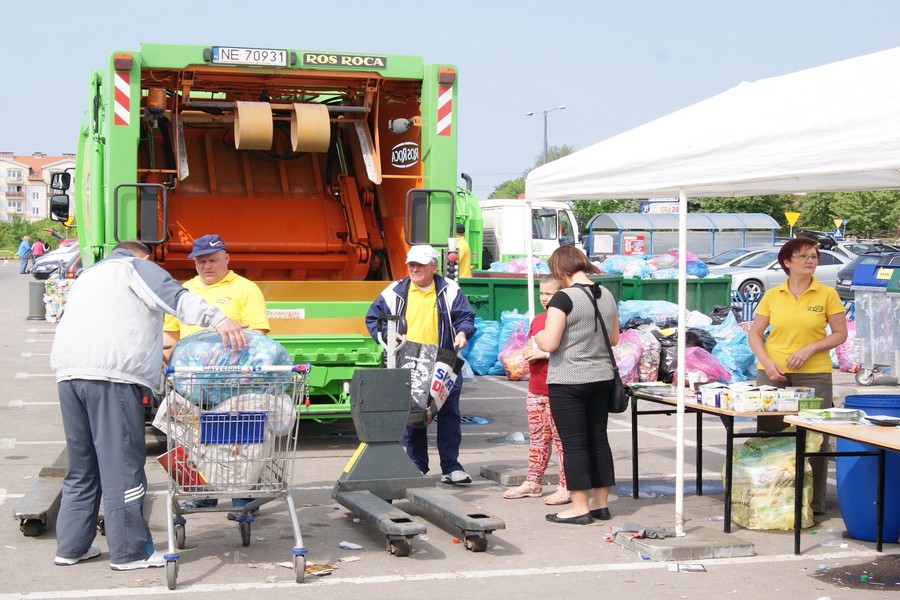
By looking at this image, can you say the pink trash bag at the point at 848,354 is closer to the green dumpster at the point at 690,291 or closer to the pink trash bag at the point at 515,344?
the green dumpster at the point at 690,291

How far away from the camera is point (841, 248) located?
30.0 meters

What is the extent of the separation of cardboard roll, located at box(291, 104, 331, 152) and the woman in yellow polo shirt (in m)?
4.04

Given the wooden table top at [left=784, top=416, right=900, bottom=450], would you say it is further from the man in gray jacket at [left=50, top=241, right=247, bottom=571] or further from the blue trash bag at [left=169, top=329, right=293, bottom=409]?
the man in gray jacket at [left=50, top=241, right=247, bottom=571]

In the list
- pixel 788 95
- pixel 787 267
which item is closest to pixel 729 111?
pixel 788 95

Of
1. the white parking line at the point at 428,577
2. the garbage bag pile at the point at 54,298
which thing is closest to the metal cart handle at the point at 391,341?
the white parking line at the point at 428,577

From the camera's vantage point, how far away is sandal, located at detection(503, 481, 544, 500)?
24.6 ft

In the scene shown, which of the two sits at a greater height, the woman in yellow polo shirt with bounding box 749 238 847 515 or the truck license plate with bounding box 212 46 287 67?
the truck license plate with bounding box 212 46 287 67

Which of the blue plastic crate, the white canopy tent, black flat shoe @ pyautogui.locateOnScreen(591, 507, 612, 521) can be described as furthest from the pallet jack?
the white canopy tent

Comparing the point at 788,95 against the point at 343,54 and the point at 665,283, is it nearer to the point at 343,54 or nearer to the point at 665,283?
the point at 343,54

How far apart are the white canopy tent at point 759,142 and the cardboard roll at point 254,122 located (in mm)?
3002

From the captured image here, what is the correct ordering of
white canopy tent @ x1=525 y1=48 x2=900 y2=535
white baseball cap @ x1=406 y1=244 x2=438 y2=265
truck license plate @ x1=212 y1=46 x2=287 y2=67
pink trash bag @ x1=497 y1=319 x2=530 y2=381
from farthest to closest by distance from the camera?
pink trash bag @ x1=497 y1=319 x2=530 y2=381 < truck license plate @ x1=212 y1=46 x2=287 y2=67 < white baseball cap @ x1=406 y1=244 x2=438 y2=265 < white canopy tent @ x1=525 y1=48 x2=900 y2=535

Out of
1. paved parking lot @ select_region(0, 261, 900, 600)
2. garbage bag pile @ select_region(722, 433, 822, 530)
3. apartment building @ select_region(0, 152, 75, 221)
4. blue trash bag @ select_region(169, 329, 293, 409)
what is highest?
apartment building @ select_region(0, 152, 75, 221)

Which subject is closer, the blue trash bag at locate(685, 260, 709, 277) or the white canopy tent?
the white canopy tent

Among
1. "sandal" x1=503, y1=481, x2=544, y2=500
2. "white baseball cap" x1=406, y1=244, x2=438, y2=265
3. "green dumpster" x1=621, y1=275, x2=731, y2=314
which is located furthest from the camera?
"green dumpster" x1=621, y1=275, x2=731, y2=314
